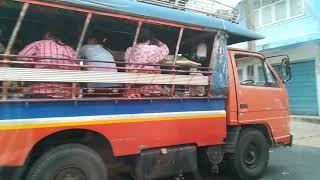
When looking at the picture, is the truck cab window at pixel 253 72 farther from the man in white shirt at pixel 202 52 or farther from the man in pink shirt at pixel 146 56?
the man in pink shirt at pixel 146 56

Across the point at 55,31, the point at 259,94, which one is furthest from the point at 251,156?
the point at 55,31

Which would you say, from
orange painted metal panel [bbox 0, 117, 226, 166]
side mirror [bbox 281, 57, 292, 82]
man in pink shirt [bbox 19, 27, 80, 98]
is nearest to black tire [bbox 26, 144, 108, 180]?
orange painted metal panel [bbox 0, 117, 226, 166]

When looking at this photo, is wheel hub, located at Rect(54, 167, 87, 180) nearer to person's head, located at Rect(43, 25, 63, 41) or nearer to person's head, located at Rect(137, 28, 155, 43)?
person's head, located at Rect(43, 25, 63, 41)

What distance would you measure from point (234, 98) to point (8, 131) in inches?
142

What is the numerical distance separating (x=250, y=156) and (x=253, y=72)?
1.45 meters

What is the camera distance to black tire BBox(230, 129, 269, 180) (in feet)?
23.1

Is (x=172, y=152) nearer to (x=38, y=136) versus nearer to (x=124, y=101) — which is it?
(x=124, y=101)

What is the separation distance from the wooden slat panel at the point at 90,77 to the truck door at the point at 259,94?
3.14 ft

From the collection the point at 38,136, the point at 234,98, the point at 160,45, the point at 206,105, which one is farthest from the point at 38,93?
the point at 234,98

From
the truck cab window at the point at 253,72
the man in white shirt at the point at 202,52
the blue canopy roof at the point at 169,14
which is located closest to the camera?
the blue canopy roof at the point at 169,14

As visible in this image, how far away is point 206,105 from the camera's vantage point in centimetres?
642

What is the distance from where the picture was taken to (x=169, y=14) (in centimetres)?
608

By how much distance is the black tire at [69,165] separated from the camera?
4.75m

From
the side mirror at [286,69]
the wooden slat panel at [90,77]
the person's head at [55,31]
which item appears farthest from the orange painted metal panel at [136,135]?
the side mirror at [286,69]
